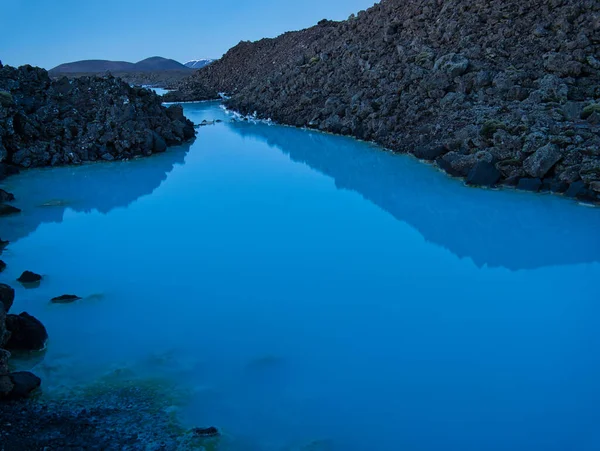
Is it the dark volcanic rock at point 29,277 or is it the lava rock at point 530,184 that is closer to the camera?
the dark volcanic rock at point 29,277

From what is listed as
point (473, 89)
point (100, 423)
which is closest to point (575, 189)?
point (473, 89)

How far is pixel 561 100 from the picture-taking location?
12.0m

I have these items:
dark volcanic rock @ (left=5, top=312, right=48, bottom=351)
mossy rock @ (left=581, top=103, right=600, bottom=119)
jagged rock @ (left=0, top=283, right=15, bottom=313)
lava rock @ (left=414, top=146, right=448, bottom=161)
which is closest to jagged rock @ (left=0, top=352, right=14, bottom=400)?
dark volcanic rock @ (left=5, top=312, right=48, bottom=351)

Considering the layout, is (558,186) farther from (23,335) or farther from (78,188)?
(78,188)

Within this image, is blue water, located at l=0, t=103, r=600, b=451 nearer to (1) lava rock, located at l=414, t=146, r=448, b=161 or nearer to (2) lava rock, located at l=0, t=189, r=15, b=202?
(2) lava rock, located at l=0, t=189, r=15, b=202

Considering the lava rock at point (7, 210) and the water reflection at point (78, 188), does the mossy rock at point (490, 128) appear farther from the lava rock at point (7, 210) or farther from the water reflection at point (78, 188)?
the lava rock at point (7, 210)

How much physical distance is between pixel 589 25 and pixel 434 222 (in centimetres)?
883

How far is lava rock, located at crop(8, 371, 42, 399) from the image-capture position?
4.14m

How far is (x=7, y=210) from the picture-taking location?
9680 millimetres

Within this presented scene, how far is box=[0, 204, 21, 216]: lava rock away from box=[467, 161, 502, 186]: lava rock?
9200 mm

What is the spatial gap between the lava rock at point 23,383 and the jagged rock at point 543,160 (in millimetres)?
9382

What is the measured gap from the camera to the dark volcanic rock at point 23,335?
4965 mm

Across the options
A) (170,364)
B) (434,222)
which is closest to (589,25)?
(434,222)

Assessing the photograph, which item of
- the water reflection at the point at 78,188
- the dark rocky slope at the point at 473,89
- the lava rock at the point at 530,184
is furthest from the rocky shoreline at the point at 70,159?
the lava rock at the point at 530,184
